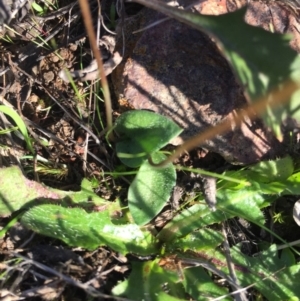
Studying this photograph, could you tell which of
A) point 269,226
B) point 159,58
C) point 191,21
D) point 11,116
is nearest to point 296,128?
point 269,226

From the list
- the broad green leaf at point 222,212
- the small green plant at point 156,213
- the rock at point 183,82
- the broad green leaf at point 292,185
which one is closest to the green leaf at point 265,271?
the small green plant at point 156,213

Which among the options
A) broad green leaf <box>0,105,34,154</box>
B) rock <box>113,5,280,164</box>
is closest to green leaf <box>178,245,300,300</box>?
rock <box>113,5,280,164</box>

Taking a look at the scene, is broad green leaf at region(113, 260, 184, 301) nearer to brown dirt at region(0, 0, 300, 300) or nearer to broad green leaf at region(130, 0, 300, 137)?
brown dirt at region(0, 0, 300, 300)

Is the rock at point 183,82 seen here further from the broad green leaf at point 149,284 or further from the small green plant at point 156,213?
the broad green leaf at point 149,284

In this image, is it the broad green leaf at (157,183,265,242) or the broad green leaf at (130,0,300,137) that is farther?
the broad green leaf at (157,183,265,242)

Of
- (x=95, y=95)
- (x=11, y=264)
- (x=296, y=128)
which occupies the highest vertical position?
(x=95, y=95)

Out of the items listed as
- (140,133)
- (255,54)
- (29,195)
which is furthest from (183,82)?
(29,195)

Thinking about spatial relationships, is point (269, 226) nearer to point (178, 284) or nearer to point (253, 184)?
point (253, 184)
